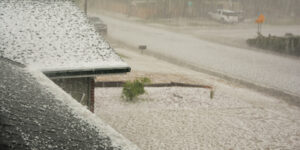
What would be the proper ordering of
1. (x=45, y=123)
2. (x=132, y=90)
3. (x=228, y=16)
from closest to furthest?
(x=45, y=123), (x=132, y=90), (x=228, y=16)

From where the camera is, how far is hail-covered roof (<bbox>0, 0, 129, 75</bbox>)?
5.83 m

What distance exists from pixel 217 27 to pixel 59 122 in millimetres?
35835

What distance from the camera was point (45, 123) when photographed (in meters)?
2.62

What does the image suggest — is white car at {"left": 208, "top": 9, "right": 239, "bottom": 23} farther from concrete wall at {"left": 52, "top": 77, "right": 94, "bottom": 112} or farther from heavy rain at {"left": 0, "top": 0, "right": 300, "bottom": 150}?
concrete wall at {"left": 52, "top": 77, "right": 94, "bottom": 112}

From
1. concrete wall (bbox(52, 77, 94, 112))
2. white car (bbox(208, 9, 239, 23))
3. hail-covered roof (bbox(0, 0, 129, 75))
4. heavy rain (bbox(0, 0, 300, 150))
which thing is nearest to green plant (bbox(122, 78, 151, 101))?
heavy rain (bbox(0, 0, 300, 150))

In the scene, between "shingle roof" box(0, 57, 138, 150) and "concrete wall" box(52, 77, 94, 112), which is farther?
"concrete wall" box(52, 77, 94, 112)

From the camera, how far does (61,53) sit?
20.2 ft

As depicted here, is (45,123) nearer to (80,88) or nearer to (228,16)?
(80,88)

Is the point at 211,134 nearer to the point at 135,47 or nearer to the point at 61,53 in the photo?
the point at 61,53

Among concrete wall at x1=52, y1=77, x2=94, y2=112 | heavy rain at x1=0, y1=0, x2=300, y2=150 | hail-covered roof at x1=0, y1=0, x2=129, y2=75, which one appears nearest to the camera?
heavy rain at x1=0, y1=0, x2=300, y2=150

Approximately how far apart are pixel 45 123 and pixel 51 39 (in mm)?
4081

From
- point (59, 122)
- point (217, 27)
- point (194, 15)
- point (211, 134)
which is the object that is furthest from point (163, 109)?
point (194, 15)

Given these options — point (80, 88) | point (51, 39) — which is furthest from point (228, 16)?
point (51, 39)

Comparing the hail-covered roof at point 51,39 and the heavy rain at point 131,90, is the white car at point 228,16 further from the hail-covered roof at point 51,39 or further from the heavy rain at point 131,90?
the hail-covered roof at point 51,39
